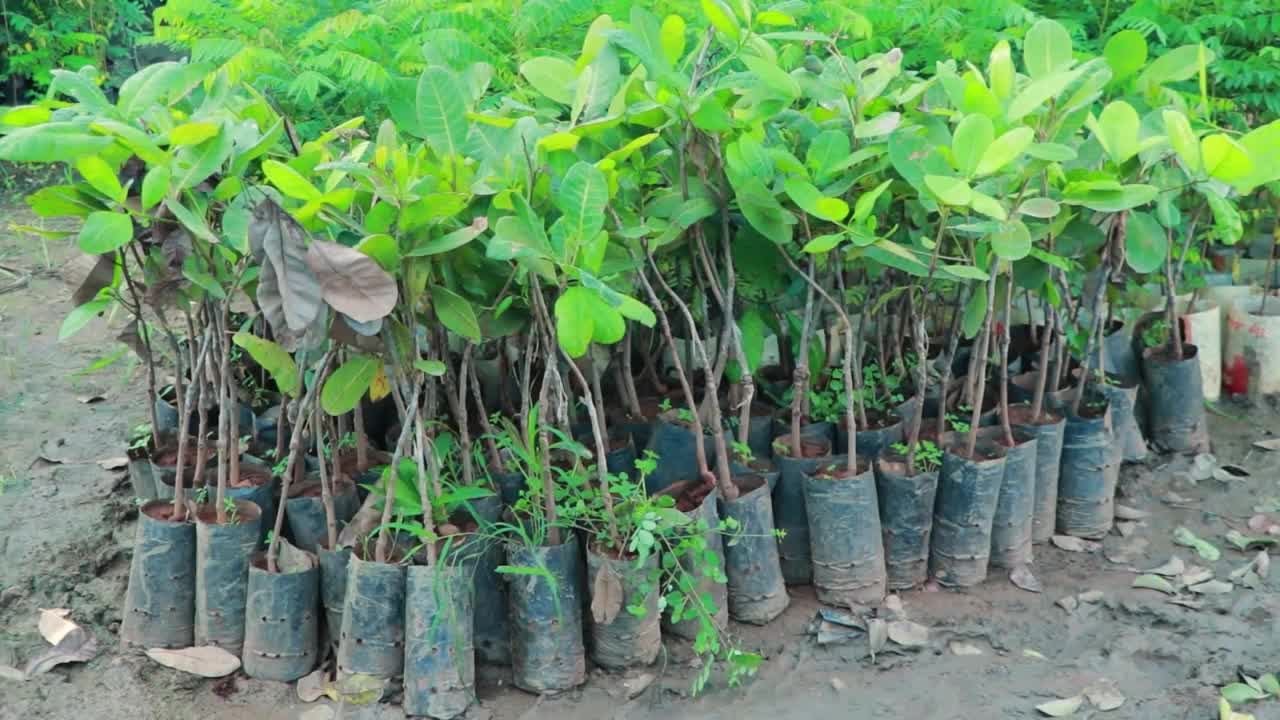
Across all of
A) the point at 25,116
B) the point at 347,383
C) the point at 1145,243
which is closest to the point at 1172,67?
the point at 1145,243

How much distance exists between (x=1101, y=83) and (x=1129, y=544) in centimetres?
140

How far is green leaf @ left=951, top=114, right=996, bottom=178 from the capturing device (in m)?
2.22

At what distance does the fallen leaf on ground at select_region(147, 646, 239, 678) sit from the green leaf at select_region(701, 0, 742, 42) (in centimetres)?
179

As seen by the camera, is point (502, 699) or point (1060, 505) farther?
point (1060, 505)

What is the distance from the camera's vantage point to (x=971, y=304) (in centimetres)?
275

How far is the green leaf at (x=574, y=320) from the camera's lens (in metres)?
2.08

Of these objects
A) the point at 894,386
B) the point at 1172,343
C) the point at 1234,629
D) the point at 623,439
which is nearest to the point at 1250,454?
the point at 1172,343

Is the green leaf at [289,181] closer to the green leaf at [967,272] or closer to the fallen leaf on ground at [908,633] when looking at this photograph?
the green leaf at [967,272]

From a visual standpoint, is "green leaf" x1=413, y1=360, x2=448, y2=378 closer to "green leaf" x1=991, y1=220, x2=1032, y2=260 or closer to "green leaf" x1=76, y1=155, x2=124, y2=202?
"green leaf" x1=76, y1=155, x2=124, y2=202

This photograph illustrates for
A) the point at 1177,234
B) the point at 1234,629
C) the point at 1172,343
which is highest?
the point at 1177,234

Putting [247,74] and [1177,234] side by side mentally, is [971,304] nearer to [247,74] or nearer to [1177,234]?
[1177,234]

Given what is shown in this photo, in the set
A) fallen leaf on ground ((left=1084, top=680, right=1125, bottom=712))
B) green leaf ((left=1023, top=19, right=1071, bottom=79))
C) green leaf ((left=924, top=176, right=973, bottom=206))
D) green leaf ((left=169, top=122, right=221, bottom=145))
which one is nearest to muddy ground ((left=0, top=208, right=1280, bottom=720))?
fallen leaf on ground ((left=1084, top=680, right=1125, bottom=712))

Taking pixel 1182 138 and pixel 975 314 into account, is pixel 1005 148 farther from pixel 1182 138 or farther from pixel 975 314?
pixel 975 314

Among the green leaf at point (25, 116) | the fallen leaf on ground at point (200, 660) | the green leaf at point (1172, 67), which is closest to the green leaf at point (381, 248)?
the green leaf at point (25, 116)
